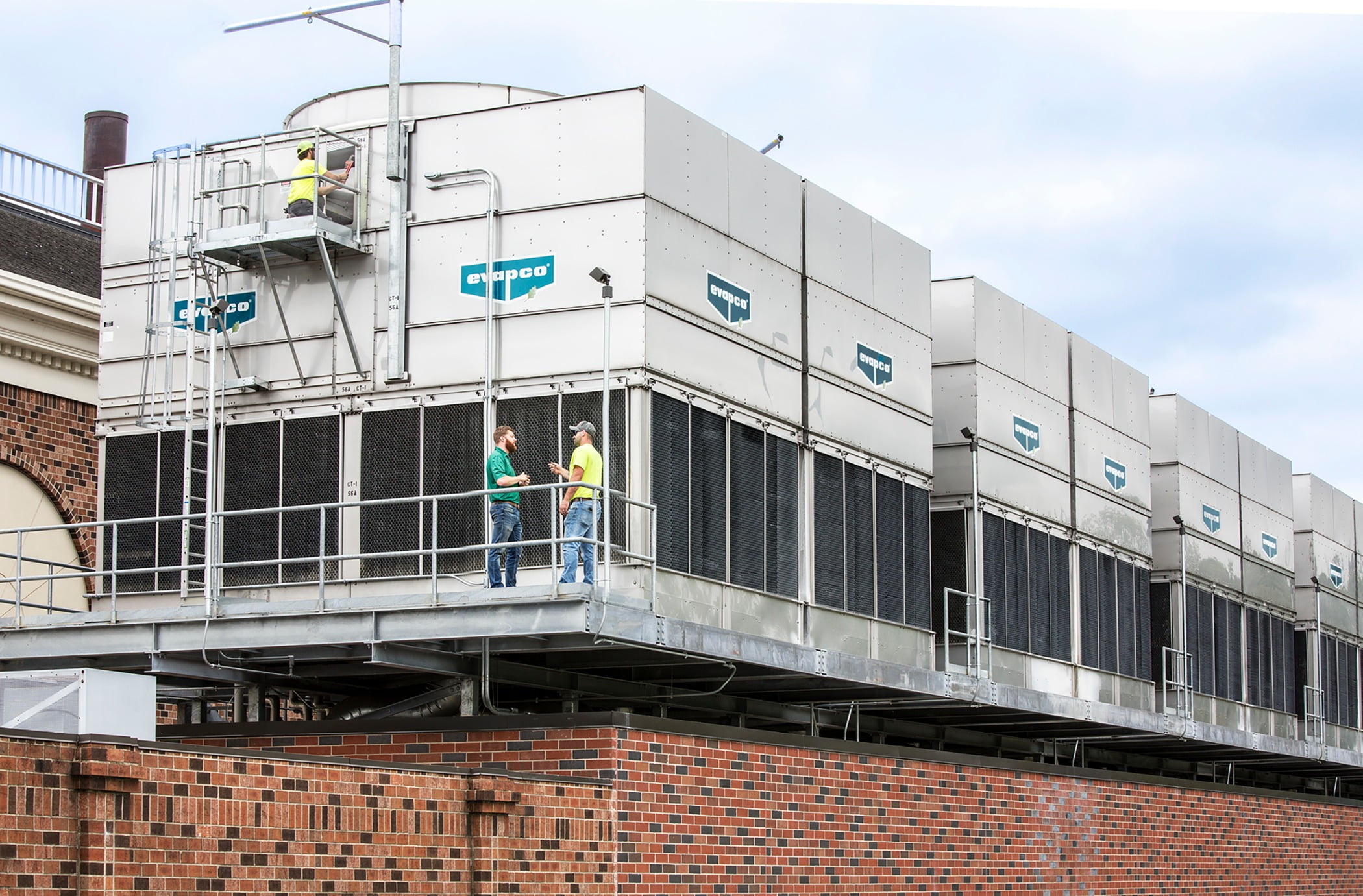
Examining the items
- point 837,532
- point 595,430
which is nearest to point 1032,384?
point 837,532

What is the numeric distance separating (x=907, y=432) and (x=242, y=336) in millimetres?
7882

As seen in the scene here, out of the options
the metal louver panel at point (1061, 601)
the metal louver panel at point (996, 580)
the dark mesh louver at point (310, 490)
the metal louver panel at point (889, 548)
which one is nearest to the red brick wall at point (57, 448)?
the dark mesh louver at point (310, 490)

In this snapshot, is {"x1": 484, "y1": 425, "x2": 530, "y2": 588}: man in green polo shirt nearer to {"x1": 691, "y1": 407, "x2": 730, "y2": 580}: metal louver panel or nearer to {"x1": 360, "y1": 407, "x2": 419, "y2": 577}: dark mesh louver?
{"x1": 360, "y1": 407, "x2": 419, "y2": 577}: dark mesh louver

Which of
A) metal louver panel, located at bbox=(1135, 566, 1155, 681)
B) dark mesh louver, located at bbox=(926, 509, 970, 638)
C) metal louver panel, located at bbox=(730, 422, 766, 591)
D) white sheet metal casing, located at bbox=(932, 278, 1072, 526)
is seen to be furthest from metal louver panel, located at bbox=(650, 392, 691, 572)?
metal louver panel, located at bbox=(1135, 566, 1155, 681)

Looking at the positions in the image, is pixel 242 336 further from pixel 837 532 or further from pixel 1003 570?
pixel 1003 570

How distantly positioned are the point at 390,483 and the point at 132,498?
3169mm

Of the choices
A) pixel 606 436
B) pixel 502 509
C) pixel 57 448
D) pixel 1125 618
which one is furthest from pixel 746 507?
pixel 1125 618

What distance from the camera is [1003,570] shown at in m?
24.0

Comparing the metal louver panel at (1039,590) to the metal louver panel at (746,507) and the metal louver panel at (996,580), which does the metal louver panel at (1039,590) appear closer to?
the metal louver panel at (996,580)

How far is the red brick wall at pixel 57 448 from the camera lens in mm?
23109

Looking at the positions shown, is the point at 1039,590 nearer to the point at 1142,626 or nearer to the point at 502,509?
the point at 1142,626

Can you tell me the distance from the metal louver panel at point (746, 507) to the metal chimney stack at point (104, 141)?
18085 mm

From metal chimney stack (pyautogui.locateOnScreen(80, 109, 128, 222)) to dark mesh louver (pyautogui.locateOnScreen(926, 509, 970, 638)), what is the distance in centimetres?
1711

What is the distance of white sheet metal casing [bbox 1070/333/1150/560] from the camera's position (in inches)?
1059
